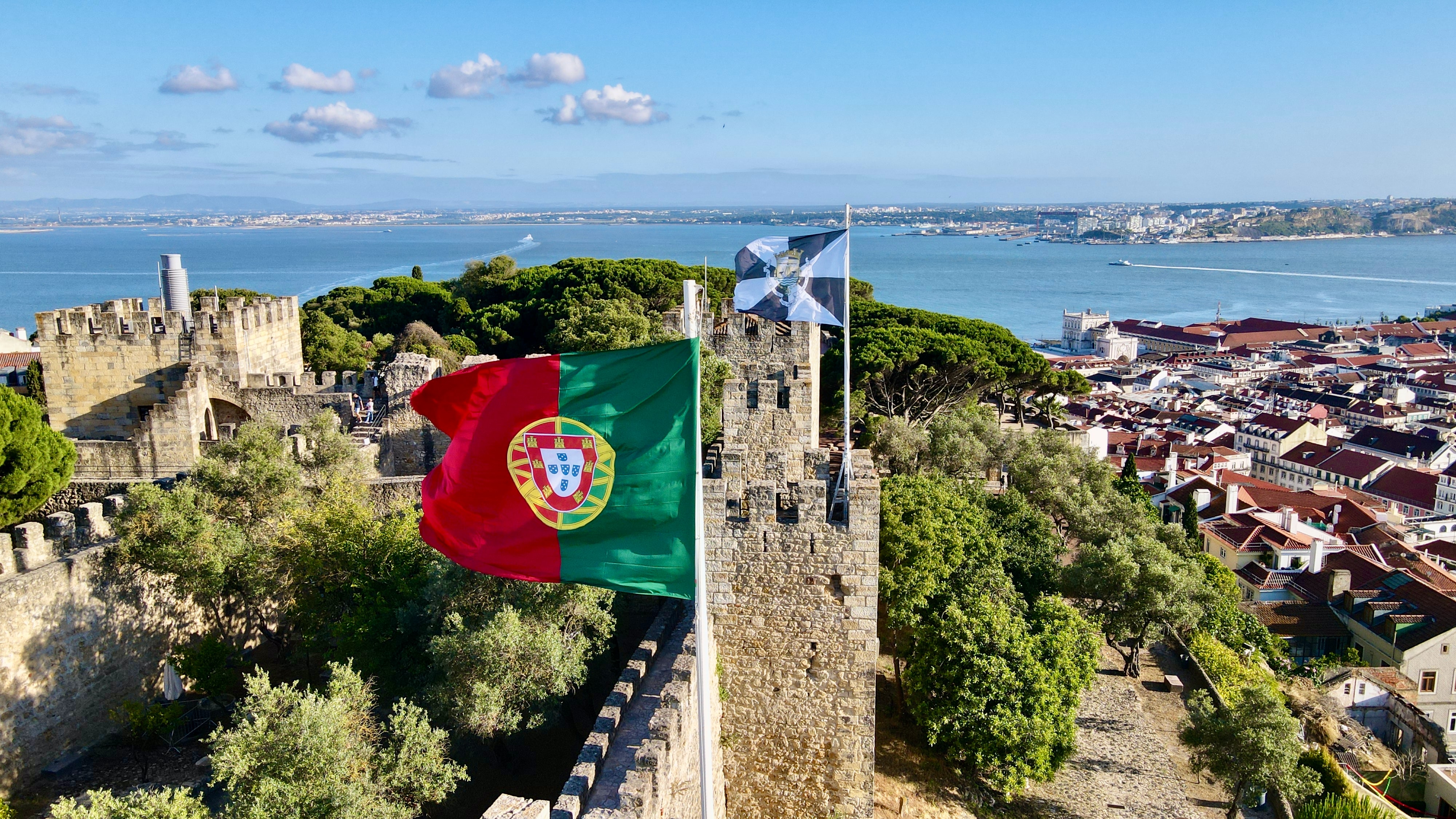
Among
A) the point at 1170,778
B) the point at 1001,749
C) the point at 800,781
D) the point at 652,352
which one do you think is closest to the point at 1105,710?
the point at 1170,778

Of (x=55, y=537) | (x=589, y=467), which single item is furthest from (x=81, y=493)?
(x=589, y=467)

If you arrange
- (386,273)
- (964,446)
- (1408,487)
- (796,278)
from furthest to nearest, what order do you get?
1. (386,273)
2. (1408,487)
3. (964,446)
4. (796,278)

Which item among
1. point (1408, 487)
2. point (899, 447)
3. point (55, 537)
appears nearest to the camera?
point (55, 537)

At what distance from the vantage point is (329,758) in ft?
Result: 27.6

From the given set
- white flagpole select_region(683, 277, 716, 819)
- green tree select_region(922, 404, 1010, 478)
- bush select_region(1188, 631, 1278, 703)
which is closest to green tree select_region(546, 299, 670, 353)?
green tree select_region(922, 404, 1010, 478)

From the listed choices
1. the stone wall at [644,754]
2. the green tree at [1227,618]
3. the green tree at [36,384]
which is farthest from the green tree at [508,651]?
the green tree at [1227,618]

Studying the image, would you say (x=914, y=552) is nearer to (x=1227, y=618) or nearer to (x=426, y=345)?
(x=1227, y=618)

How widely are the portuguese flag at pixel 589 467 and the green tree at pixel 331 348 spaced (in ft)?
84.5

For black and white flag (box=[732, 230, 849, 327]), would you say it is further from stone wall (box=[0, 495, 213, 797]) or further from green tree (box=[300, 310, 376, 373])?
green tree (box=[300, 310, 376, 373])

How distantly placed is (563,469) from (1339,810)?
1560 cm

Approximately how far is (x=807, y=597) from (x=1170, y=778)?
33.6 ft

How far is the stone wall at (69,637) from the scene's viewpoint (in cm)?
1086

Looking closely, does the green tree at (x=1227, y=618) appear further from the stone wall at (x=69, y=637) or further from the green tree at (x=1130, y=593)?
the stone wall at (x=69, y=637)

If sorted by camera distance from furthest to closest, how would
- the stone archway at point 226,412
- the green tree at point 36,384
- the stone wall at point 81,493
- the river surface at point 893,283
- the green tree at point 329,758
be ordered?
the river surface at point 893,283
the green tree at point 36,384
the stone archway at point 226,412
the stone wall at point 81,493
the green tree at point 329,758
